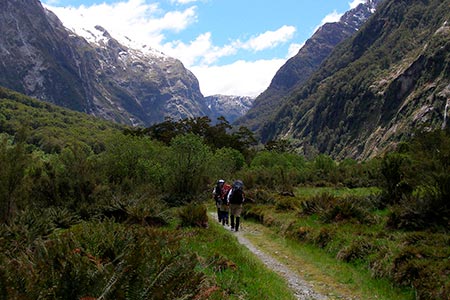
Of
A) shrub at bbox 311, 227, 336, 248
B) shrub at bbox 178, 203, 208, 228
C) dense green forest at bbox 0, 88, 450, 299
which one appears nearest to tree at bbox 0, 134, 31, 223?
dense green forest at bbox 0, 88, 450, 299

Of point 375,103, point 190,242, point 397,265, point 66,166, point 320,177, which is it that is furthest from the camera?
point 375,103

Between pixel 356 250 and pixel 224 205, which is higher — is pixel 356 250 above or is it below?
below

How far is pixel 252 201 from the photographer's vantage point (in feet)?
87.9

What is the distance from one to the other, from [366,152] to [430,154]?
16806cm

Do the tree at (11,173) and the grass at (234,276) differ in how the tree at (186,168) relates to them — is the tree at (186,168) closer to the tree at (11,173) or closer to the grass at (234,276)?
the tree at (11,173)

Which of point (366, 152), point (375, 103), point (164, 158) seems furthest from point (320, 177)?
point (375, 103)

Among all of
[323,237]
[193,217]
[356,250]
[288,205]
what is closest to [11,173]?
[193,217]

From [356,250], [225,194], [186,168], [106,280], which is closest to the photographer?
[106,280]

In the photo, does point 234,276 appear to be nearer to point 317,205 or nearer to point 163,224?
point 163,224

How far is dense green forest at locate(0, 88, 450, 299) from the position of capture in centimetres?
414

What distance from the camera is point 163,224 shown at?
1648 centimetres

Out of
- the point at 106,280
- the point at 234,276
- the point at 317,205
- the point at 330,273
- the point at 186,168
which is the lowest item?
the point at 330,273

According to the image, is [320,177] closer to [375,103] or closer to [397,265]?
[397,265]

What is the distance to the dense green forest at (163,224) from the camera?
13.6 feet
